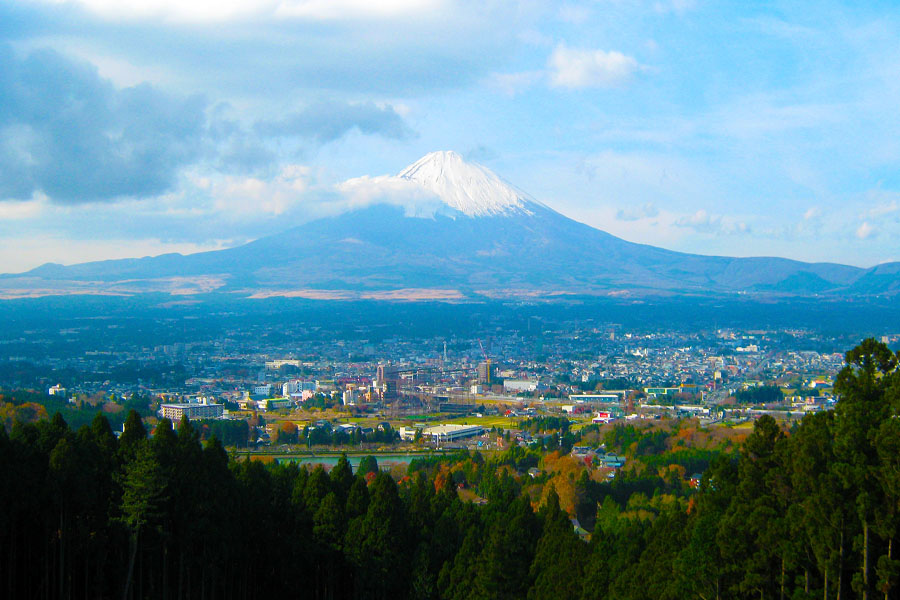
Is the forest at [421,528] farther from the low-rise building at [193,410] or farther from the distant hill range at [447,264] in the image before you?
the distant hill range at [447,264]

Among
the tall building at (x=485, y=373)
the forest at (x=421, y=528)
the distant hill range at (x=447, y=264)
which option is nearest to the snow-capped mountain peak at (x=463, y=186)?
the distant hill range at (x=447, y=264)

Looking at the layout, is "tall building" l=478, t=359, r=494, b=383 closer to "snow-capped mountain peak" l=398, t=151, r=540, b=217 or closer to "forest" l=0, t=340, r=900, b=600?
"forest" l=0, t=340, r=900, b=600

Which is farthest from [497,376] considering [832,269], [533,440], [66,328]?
[832,269]

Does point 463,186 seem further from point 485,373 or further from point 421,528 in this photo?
point 421,528

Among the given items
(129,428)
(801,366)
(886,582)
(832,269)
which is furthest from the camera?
(832,269)

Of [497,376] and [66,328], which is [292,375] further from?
[66,328]

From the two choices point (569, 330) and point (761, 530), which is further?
point (569, 330)
